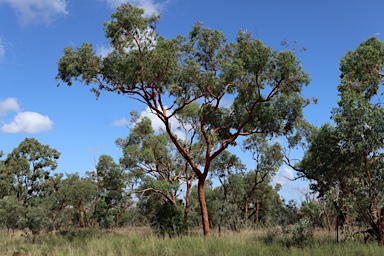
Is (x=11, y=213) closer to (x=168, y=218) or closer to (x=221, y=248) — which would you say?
(x=168, y=218)

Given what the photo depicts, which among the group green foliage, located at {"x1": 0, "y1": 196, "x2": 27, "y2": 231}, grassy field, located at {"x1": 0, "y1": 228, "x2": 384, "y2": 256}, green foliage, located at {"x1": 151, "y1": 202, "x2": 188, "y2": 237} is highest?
green foliage, located at {"x1": 0, "y1": 196, "x2": 27, "y2": 231}

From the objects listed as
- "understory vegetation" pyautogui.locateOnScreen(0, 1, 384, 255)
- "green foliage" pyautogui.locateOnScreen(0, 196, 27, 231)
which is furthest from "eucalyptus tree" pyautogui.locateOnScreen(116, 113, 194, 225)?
"green foliage" pyautogui.locateOnScreen(0, 196, 27, 231)

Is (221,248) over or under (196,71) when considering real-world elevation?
under

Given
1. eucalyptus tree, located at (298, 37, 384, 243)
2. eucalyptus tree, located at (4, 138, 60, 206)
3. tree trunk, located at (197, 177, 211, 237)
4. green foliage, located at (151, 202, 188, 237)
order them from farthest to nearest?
eucalyptus tree, located at (4, 138, 60, 206) < green foliage, located at (151, 202, 188, 237) < tree trunk, located at (197, 177, 211, 237) < eucalyptus tree, located at (298, 37, 384, 243)

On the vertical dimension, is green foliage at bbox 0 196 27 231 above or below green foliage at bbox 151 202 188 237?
above

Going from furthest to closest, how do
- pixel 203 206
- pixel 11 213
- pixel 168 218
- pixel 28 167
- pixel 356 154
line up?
pixel 28 167, pixel 11 213, pixel 168 218, pixel 203 206, pixel 356 154

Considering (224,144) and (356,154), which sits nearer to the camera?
(356,154)

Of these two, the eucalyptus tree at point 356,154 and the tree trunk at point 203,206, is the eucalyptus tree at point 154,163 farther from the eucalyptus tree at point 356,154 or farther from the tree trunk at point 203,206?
the eucalyptus tree at point 356,154

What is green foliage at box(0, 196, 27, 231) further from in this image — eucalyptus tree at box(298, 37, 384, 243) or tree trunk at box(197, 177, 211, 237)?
eucalyptus tree at box(298, 37, 384, 243)

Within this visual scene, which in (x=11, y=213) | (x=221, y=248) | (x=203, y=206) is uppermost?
(x=11, y=213)

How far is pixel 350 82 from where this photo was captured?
14.6m

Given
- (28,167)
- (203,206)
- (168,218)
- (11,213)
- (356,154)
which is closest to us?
(356,154)

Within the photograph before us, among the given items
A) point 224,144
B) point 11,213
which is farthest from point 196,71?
point 11,213

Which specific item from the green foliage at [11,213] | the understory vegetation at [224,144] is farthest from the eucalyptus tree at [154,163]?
the green foliage at [11,213]
